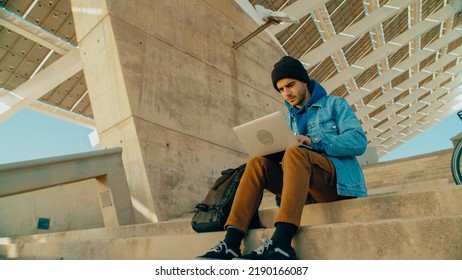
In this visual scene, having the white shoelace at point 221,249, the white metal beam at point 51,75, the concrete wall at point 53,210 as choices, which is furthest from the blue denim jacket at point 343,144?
the white metal beam at point 51,75

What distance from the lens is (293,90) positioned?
2.52m

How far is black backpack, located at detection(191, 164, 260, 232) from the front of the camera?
2.27 m

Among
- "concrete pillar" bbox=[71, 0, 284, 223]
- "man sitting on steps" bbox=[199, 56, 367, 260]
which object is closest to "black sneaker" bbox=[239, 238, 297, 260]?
"man sitting on steps" bbox=[199, 56, 367, 260]

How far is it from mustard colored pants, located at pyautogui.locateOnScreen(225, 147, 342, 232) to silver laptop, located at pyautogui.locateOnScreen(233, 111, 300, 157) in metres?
0.07

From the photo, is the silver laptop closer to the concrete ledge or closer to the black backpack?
the black backpack

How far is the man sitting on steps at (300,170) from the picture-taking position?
5.79 ft

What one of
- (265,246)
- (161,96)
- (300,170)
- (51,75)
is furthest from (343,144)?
(51,75)

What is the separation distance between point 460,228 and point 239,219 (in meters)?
0.99

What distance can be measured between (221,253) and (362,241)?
647 millimetres

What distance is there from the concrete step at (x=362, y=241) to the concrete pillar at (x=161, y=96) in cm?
246

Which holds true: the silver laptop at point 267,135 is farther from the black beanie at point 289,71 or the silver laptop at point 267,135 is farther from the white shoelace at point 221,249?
the white shoelace at point 221,249

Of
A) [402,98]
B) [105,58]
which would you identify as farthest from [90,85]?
[402,98]
